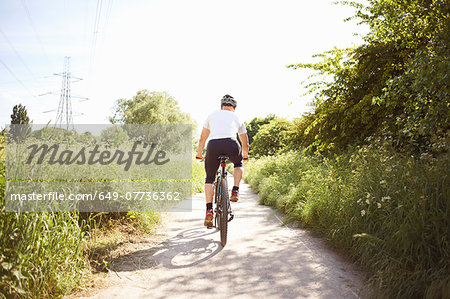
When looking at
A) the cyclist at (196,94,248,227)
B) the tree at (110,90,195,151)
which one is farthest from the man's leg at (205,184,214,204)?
the tree at (110,90,195,151)

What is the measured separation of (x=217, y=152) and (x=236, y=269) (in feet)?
5.50

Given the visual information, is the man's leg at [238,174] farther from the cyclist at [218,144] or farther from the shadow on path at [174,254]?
the shadow on path at [174,254]

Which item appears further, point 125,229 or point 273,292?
point 125,229

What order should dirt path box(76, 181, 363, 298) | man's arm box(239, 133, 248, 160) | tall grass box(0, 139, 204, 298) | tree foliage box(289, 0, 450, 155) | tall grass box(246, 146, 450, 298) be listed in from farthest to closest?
man's arm box(239, 133, 248, 160), tree foliage box(289, 0, 450, 155), dirt path box(76, 181, 363, 298), tall grass box(246, 146, 450, 298), tall grass box(0, 139, 204, 298)

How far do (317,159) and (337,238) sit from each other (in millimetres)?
4973

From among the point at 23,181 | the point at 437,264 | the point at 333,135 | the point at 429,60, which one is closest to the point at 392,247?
the point at 437,264

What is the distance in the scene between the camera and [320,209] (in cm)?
470

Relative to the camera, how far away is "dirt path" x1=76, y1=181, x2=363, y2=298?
9.25ft

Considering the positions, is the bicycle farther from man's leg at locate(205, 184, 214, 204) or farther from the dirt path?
the dirt path

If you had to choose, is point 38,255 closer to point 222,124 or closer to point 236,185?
point 222,124

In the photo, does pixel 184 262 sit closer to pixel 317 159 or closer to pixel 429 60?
pixel 429 60

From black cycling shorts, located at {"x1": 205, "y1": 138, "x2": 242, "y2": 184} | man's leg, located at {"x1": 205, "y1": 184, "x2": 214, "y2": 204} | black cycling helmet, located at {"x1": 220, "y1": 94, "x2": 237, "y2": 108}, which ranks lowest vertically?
man's leg, located at {"x1": 205, "y1": 184, "x2": 214, "y2": 204}

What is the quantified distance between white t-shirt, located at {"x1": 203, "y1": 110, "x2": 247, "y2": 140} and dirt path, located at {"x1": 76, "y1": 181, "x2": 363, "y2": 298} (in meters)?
1.55

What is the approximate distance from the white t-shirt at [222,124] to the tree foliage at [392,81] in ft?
6.96
